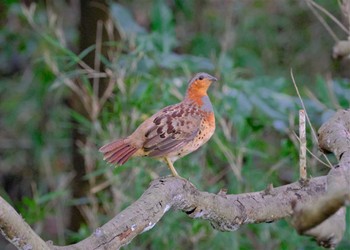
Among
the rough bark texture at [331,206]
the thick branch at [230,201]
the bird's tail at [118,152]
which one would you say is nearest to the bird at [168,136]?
the bird's tail at [118,152]

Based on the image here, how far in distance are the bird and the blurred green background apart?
84cm

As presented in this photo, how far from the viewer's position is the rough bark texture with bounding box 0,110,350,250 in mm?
1817

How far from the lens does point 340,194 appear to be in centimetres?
172

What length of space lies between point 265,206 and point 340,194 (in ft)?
2.91

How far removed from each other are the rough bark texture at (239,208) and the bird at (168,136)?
1.12 feet

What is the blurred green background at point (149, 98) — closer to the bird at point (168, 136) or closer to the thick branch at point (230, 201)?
the bird at point (168, 136)

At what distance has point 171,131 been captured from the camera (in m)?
3.04

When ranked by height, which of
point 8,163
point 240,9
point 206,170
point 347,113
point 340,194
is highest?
point 340,194

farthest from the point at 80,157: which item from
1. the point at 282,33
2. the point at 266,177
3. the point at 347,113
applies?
the point at 347,113

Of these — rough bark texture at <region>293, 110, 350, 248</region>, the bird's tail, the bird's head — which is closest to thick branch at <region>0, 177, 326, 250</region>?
rough bark texture at <region>293, 110, 350, 248</region>

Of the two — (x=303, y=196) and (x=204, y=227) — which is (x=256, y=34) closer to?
(x=204, y=227)

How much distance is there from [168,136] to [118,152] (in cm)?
22

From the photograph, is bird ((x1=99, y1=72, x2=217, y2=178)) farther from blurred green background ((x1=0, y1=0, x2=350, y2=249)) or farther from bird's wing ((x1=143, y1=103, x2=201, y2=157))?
blurred green background ((x1=0, y1=0, x2=350, y2=249))

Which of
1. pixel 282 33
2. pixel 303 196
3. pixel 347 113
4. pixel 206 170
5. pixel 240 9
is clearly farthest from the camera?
pixel 282 33
